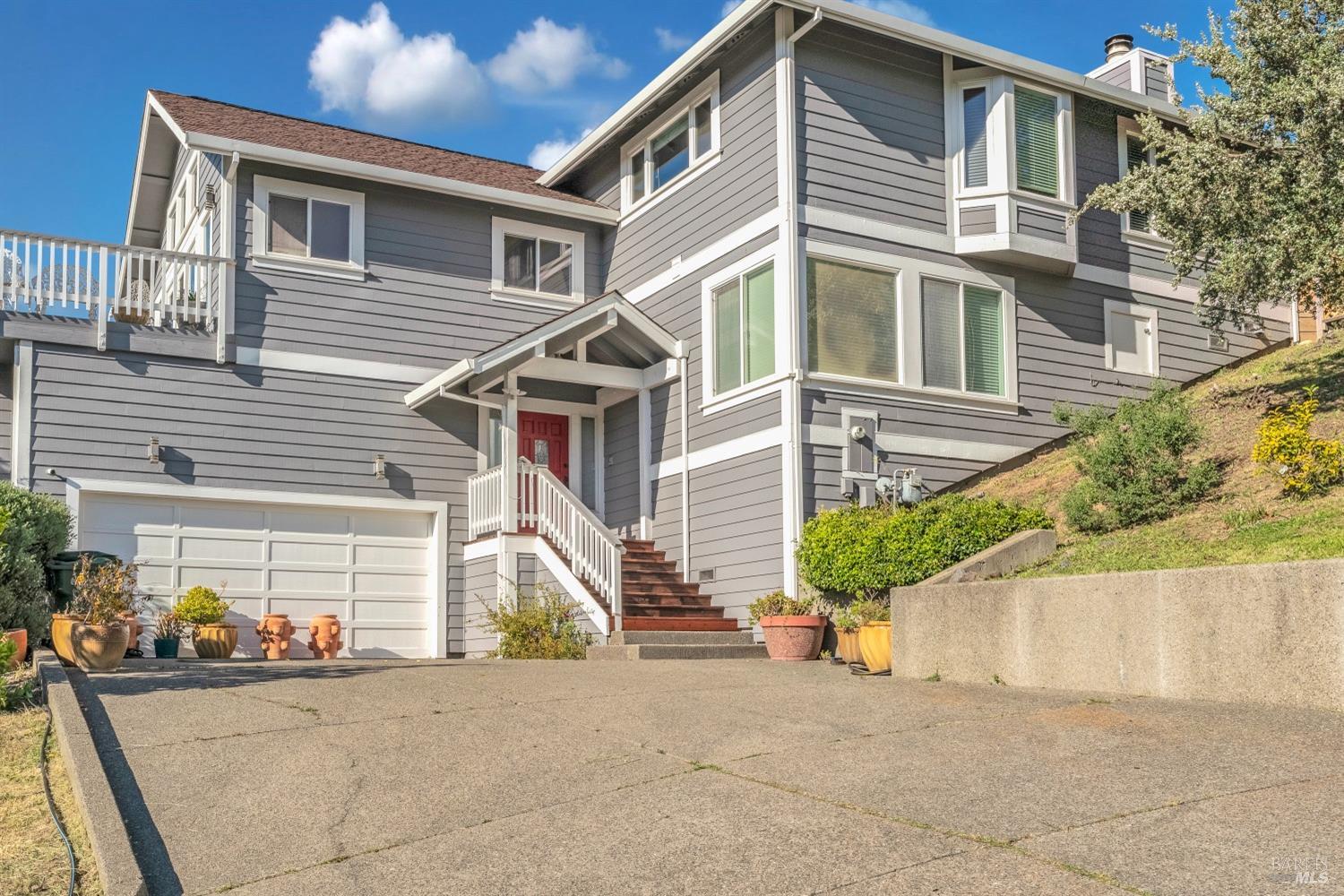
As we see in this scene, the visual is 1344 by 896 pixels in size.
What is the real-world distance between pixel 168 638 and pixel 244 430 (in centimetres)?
282

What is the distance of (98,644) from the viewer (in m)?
10.5

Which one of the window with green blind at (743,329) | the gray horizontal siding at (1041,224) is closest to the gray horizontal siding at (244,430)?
the window with green blind at (743,329)

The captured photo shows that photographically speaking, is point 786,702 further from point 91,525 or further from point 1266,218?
point 91,525

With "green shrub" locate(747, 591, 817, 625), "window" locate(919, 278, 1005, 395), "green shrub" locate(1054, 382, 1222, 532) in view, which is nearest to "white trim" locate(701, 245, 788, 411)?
"window" locate(919, 278, 1005, 395)

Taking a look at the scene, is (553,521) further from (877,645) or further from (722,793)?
(722,793)

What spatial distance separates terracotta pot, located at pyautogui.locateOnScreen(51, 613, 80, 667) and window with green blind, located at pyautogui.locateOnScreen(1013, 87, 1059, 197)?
11.7 m

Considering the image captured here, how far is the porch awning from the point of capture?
1576cm

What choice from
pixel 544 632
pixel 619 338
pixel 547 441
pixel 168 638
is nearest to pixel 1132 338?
pixel 619 338

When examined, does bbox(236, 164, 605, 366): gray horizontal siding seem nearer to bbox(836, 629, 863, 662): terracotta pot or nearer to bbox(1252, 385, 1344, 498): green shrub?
bbox(836, 629, 863, 662): terracotta pot

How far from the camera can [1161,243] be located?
18.0 m

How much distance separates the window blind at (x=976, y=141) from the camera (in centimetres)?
1609

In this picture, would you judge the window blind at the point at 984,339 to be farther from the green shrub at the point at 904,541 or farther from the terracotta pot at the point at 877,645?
the terracotta pot at the point at 877,645

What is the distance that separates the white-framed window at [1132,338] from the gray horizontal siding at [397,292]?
7.27 meters

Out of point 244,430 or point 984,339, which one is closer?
point 984,339
